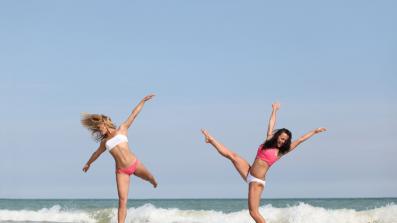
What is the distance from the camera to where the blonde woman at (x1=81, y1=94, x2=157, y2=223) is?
43.6 ft

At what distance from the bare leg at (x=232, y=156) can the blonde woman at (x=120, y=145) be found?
1383 millimetres

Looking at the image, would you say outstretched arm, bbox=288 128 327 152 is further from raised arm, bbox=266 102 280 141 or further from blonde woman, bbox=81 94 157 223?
blonde woman, bbox=81 94 157 223

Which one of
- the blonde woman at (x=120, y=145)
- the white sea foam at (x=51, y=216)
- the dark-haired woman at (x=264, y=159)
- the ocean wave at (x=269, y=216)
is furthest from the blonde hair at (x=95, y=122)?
the white sea foam at (x=51, y=216)

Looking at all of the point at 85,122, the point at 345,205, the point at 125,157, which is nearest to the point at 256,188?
the point at 125,157

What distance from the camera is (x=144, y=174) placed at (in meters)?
13.7

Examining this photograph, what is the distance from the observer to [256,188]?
13117mm

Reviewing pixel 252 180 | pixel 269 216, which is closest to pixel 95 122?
pixel 252 180

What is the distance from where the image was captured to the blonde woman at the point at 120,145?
13.3m

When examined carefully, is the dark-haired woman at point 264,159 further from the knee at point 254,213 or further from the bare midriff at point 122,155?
the bare midriff at point 122,155

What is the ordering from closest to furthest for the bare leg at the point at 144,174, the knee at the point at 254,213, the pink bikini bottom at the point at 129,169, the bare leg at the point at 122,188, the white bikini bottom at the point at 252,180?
the knee at the point at 254,213 < the white bikini bottom at the point at 252,180 < the bare leg at the point at 122,188 < the pink bikini bottom at the point at 129,169 < the bare leg at the point at 144,174

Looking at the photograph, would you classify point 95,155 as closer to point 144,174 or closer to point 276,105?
point 144,174

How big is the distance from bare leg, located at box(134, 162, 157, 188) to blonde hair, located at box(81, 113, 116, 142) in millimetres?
937

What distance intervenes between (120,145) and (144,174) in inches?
32.4

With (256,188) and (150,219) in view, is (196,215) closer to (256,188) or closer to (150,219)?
(150,219)
